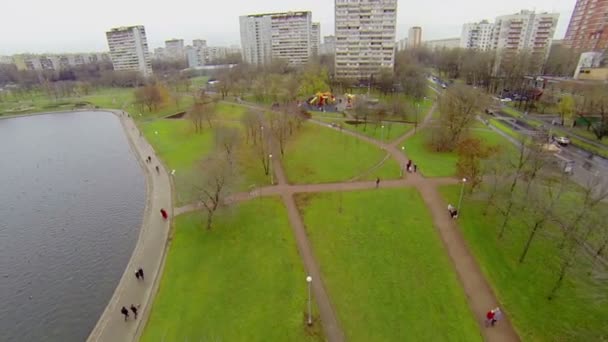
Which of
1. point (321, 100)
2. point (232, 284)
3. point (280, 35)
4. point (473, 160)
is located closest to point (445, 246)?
point (473, 160)

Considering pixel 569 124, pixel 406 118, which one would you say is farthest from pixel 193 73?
pixel 569 124

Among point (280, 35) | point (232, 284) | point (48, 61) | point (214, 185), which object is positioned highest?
point (280, 35)

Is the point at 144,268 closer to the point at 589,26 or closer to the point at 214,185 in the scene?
the point at 214,185

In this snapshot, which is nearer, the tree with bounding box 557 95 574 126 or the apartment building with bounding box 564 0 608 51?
the tree with bounding box 557 95 574 126

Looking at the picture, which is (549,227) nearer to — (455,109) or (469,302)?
(469,302)

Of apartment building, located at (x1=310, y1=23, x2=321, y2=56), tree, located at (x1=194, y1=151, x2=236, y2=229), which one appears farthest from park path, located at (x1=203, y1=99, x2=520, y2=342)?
apartment building, located at (x1=310, y1=23, x2=321, y2=56)

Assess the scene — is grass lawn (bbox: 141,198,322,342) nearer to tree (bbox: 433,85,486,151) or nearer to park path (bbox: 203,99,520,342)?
park path (bbox: 203,99,520,342)

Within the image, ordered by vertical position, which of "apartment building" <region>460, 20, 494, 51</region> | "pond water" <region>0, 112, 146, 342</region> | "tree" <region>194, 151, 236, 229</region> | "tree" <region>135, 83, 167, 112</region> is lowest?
"pond water" <region>0, 112, 146, 342</region>
